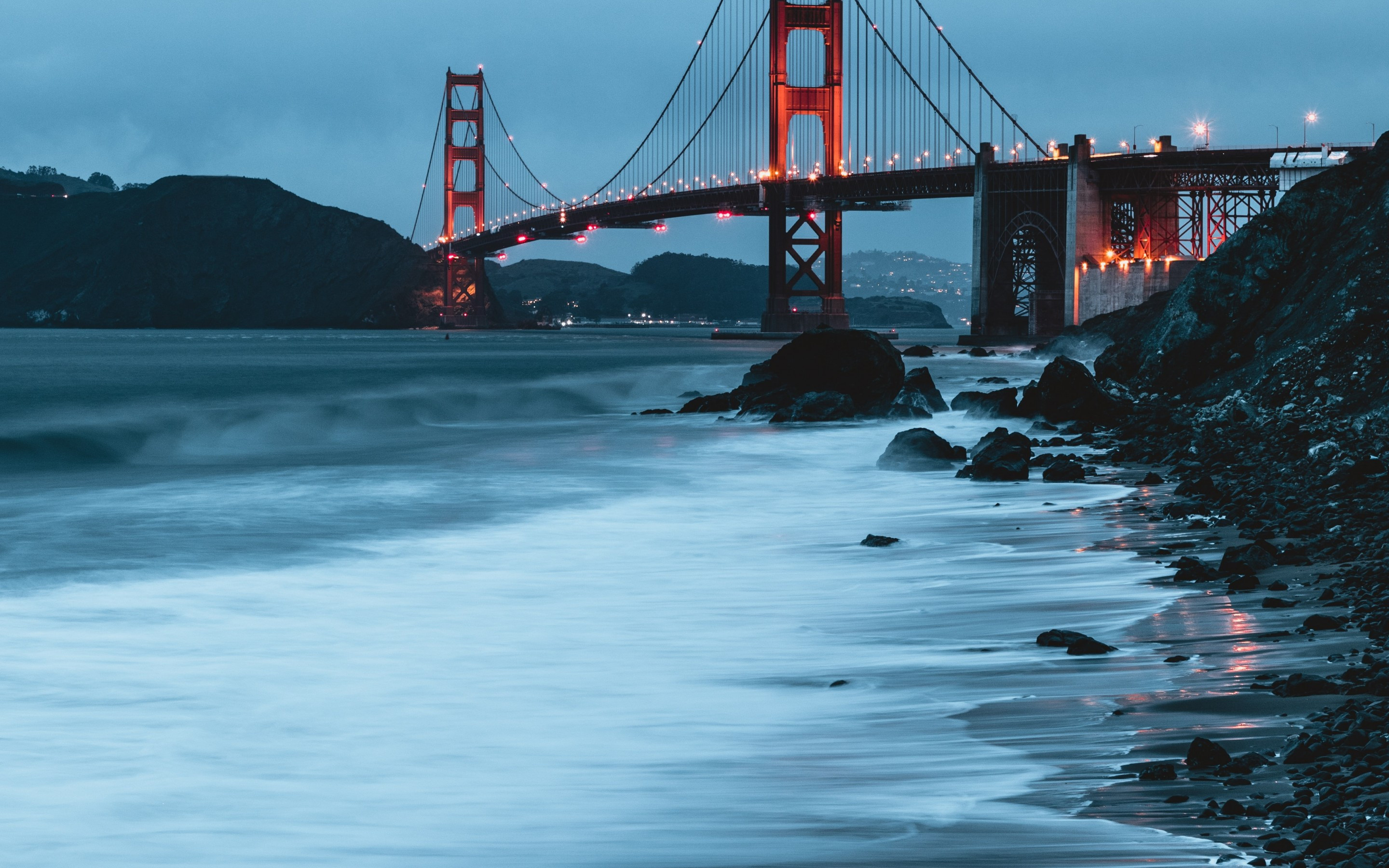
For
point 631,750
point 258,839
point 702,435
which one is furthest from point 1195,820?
point 702,435

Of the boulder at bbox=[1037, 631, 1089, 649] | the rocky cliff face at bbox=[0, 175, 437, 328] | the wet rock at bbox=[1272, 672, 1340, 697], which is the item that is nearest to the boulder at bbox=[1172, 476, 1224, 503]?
the boulder at bbox=[1037, 631, 1089, 649]

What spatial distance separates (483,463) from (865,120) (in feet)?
205

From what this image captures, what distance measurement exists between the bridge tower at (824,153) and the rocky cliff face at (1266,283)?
175ft

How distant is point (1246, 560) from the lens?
7.48 m

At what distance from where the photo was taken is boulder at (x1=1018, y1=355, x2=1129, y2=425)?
1823cm

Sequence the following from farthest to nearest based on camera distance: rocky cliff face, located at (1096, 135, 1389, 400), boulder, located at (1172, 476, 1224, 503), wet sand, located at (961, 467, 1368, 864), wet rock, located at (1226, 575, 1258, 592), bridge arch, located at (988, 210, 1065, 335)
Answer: bridge arch, located at (988, 210, 1065, 335) < rocky cliff face, located at (1096, 135, 1389, 400) < boulder, located at (1172, 476, 1224, 503) < wet rock, located at (1226, 575, 1258, 592) < wet sand, located at (961, 467, 1368, 864)

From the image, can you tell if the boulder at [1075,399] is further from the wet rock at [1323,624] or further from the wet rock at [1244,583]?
the wet rock at [1323,624]

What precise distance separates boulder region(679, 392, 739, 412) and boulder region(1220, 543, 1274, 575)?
17.0m

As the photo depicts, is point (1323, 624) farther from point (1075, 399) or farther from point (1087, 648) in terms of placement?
point (1075, 399)

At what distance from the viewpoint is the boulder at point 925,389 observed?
76.3 ft

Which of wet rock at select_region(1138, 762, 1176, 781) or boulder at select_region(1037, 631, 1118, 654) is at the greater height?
wet rock at select_region(1138, 762, 1176, 781)

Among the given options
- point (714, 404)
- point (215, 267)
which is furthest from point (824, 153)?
point (215, 267)

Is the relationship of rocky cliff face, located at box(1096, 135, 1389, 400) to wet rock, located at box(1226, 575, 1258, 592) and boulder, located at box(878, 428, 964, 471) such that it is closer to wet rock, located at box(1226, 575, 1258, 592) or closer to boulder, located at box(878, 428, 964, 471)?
boulder, located at box(878, 428, 964, 471)

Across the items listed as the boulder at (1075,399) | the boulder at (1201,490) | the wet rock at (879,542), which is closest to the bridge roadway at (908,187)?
the boulder at (1075,399)
